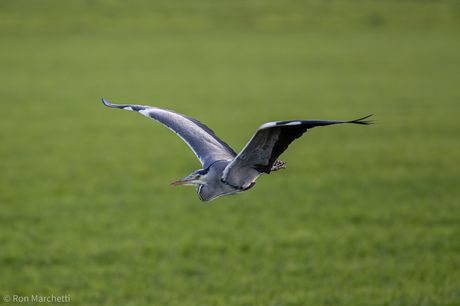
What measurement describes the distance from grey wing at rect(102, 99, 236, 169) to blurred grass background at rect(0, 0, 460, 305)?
709 centimetres

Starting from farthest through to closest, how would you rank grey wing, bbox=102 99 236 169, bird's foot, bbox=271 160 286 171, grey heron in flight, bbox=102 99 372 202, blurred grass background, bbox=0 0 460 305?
blurred grass background, bbox=0 0 460 305
grey wing, bbox=102 99 236 169
bird's foot, bbox=271 160 286 171
grey heron in flight, bbox=102 99 372 202

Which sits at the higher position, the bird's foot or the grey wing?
the grey wing

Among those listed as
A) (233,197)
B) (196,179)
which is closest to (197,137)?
(196,179)

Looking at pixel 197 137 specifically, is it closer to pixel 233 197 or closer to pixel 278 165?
pixel 278 165

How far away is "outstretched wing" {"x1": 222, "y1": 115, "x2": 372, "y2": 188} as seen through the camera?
2170 millimetres

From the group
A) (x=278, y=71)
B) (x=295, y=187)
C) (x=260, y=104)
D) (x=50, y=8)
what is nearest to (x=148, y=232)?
(x=295, y=187)

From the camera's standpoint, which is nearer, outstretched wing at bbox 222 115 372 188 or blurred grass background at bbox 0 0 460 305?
outstretched wing at bbox 222 115 372 188

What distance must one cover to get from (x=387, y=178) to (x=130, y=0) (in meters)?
59.5

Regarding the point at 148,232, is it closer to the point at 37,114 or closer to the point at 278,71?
the point at 37,114

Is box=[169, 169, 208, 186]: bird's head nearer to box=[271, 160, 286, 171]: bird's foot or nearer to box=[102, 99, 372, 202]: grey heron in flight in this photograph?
box=[102, 99, 372, 202]: grey heron in flight

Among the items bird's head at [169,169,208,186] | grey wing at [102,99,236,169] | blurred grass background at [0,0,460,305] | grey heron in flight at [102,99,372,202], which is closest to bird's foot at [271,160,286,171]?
grey heron in flight at [102,99,372,202]

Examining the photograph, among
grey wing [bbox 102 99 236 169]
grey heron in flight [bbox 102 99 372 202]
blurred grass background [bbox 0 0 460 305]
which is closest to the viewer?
grey heron in flight [bbox 102 99 372 202]

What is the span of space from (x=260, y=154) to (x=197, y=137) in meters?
0.68

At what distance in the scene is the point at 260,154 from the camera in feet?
7.30
